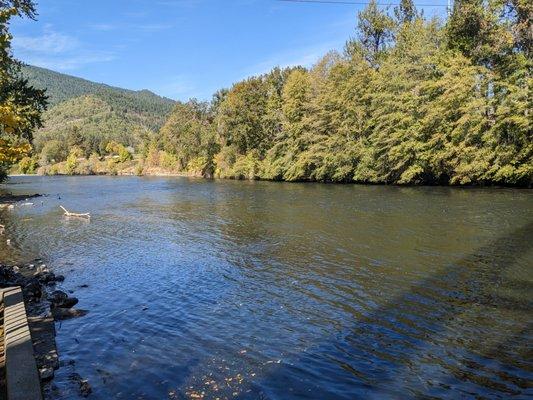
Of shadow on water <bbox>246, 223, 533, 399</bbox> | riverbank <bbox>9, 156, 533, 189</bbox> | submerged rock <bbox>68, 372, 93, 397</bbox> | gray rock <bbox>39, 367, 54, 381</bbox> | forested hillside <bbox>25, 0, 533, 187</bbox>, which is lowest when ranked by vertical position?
submerged rock <bbox>68, 372, 93, 397</bbox>

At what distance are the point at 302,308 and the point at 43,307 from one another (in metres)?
7.78

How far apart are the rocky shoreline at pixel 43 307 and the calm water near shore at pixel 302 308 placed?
30cm

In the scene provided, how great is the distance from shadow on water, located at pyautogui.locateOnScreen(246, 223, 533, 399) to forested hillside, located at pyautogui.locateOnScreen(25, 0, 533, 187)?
3450 centimetres

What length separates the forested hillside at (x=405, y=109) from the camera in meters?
44.2

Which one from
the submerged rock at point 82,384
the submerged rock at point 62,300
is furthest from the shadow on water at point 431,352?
the submerged rock at point 62,300

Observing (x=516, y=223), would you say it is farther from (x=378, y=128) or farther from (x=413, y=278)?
(x=378, y=128)

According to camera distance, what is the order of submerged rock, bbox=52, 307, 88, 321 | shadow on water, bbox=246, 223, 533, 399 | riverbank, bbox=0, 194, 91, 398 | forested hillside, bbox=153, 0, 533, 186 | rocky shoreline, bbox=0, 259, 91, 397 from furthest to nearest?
forested hillside, bbox=153, 0, 533, 186, submerged rock, bbox=52, 307, 88, 321, rocky shoreline, bbox=0, 259, 91, 397, riverbank, bbox=0, 194, 91, 398, shadow on water, bbox=246, 223, 533, 399

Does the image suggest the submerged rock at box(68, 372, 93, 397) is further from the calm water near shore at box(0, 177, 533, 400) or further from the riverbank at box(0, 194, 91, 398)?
the calm water near shore at box(0, 177, 533, 400)

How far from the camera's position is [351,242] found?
22203 millimetres

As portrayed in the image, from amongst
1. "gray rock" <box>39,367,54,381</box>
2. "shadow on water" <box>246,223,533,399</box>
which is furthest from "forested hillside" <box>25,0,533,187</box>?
"gray rock" <box>39,367,54,381</box>

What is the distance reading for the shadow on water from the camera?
27.3ft

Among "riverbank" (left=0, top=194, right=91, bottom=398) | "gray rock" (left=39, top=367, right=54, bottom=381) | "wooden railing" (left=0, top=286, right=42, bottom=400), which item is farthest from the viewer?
"riverbank" (left=0, top=194, right=91, bottom=398)

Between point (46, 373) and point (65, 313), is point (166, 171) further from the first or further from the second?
point (46, 373)

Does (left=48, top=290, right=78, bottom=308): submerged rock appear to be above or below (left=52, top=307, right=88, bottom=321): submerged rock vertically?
above
